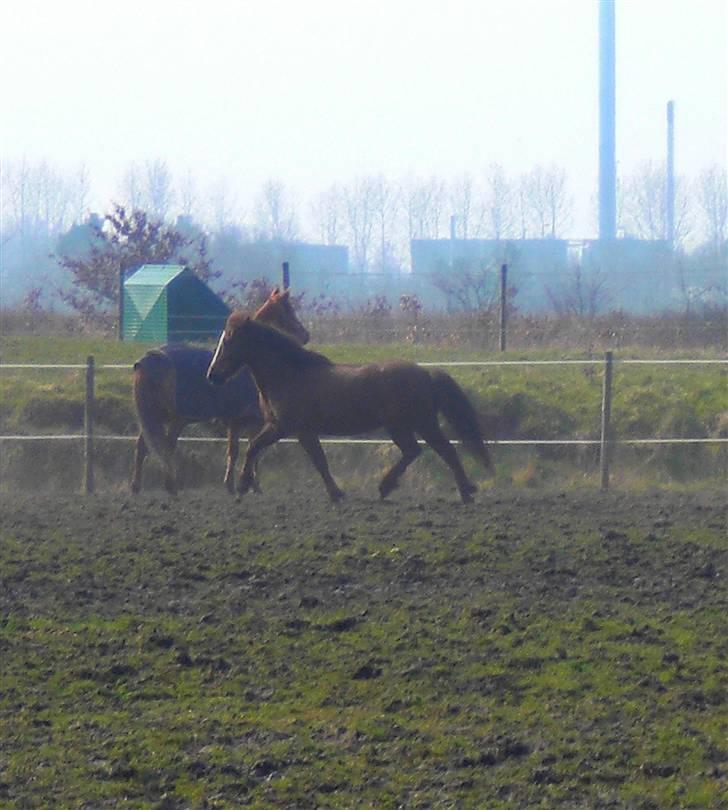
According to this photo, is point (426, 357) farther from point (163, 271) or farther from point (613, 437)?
point (163, 271)

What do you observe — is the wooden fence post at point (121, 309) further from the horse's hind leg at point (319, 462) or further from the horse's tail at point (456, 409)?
the horse's tail at point (456, 409)

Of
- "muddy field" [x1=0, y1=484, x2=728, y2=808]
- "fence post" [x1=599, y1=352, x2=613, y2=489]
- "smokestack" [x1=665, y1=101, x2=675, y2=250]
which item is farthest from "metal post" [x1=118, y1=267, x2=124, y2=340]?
"smokestack" [x1=665, y1=101, x2=675, y2=250]

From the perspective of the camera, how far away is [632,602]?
7.00m

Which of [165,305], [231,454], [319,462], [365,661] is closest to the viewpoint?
[365,661]

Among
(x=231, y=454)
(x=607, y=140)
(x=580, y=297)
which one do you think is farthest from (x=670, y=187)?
(x=231, y=454)

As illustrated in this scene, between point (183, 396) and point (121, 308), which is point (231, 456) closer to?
point (183, 396)

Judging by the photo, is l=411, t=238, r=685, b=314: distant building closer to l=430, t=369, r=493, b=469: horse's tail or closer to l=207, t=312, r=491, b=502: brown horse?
l=430, t=369, r=493, b=469: horse's tail

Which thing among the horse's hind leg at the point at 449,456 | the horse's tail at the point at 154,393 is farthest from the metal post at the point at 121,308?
the horse's hind leg at the point at 449,456

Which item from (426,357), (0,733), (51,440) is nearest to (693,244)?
(426,357)

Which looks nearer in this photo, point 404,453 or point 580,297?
point 404,453

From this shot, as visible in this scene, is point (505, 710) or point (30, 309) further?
point (30, 309)

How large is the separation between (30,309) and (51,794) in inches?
790

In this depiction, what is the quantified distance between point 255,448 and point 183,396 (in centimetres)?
111

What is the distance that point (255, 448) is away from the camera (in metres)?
11.1
